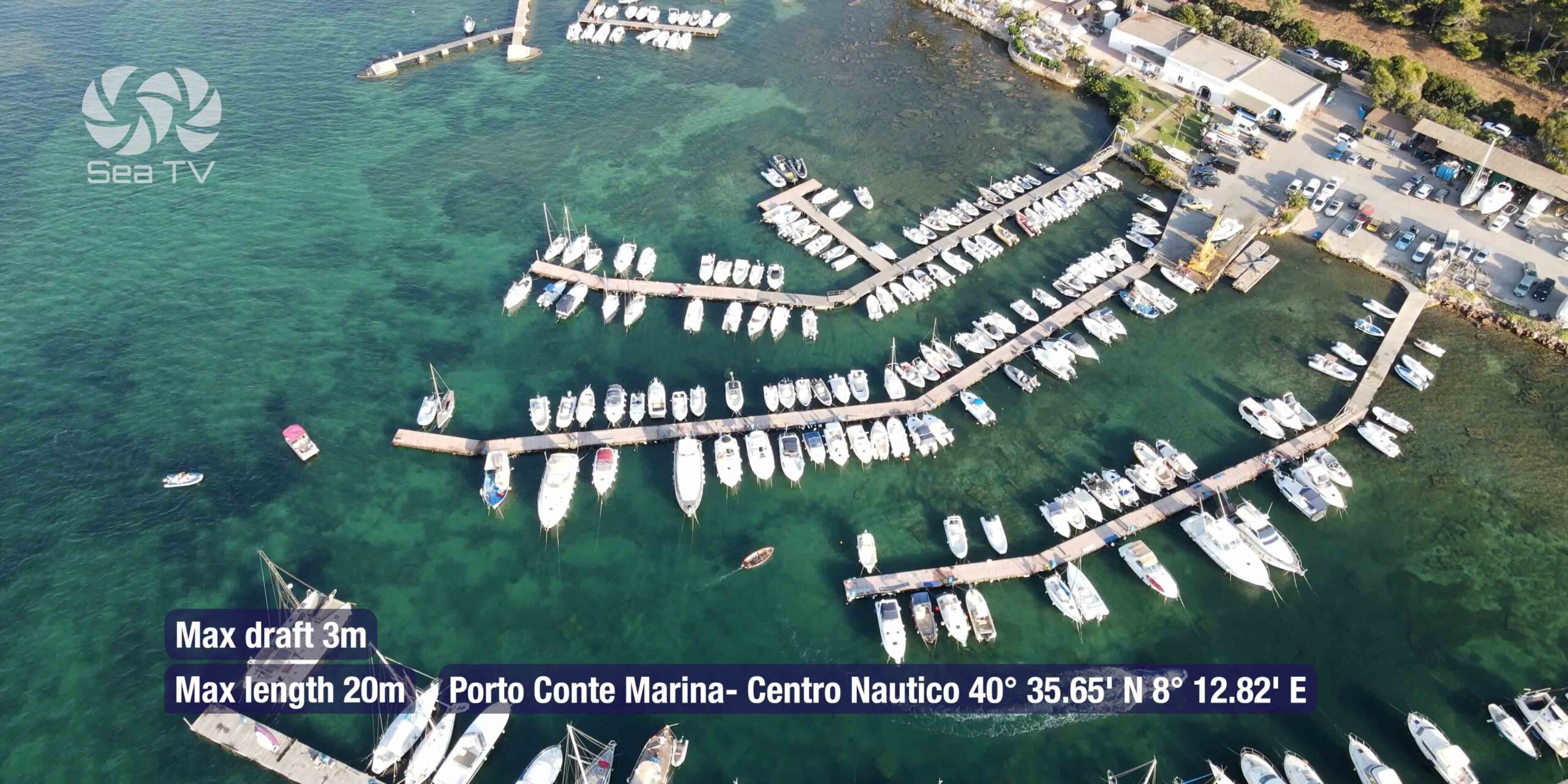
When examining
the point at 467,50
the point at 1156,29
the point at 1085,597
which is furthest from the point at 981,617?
the point at 467,50

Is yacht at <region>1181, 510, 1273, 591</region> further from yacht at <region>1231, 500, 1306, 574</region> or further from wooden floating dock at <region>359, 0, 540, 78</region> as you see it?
wooden floating dock at <region>359, 0, 540, 78</region>

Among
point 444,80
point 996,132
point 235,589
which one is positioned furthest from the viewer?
point 444,80

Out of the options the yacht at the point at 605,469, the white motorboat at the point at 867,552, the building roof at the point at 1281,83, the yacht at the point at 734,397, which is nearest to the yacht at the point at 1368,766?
the white motorboat at the point at 867,552

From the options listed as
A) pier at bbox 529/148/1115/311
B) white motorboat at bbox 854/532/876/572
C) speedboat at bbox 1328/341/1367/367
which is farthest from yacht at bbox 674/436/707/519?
speedboat at bbox 1328/341/1367/367

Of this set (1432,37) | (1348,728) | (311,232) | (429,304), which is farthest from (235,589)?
(1432,37)

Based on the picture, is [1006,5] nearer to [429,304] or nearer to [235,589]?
[429,304]

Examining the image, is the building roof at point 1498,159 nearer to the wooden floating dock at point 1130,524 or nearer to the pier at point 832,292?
the wooden floating dock at point 1130,524

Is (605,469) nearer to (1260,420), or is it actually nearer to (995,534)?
(995,534)
